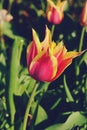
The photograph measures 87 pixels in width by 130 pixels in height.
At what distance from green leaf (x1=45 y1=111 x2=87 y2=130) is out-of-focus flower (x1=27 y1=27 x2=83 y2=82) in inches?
8.5

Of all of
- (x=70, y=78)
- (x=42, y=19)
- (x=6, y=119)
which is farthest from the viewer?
(x=42, y=19)

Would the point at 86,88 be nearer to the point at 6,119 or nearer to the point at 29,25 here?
the point at 6,119

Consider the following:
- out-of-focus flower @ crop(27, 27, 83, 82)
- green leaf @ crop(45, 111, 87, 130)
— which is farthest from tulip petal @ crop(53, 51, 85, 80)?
green leaf @ crop(45, 111, 87, 130)

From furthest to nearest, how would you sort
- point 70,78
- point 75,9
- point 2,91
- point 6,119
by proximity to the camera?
1. point 75,9
2. point 70,78
3. point 2,91
4. point 6,119

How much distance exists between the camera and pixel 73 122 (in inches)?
52.2

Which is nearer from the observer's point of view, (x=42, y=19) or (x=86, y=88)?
(x=86, y=88)

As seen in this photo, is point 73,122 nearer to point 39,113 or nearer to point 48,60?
point 39,113

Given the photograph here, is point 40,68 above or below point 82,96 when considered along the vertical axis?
above

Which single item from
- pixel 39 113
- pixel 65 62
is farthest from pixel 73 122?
pixel 65 62

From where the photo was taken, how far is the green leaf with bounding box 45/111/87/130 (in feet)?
4.19

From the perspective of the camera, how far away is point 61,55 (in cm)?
113

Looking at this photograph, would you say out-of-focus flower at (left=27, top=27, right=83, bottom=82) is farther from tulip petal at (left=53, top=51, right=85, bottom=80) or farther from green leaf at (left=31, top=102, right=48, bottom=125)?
green leaf at (left=31, top=102, right=48, bottom=125)

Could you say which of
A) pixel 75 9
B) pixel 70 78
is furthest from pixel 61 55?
pixel 75 9

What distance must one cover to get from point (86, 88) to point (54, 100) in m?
0.14
